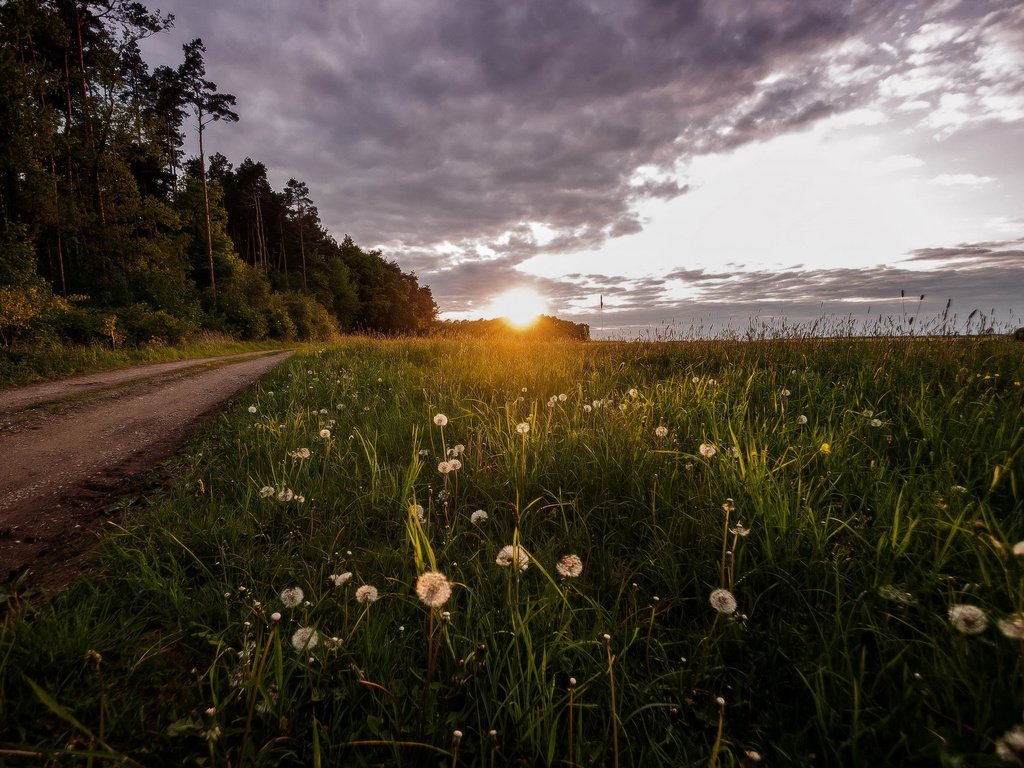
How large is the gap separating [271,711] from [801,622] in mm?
1800

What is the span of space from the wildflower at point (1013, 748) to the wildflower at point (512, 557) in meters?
1.14

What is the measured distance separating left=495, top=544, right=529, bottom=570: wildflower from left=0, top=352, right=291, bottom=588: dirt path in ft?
6.56

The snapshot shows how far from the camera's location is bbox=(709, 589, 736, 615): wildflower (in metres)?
1.24

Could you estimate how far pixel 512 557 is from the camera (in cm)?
154

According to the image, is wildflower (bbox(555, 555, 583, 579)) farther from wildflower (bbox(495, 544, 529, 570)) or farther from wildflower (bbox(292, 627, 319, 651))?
wildflower (bbox(292, 627, 319, 651))

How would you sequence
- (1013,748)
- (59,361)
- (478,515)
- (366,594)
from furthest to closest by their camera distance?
(59,361)
(478,515)
(366,594)
(1013,748)

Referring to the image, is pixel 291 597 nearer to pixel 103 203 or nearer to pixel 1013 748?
pixel 1013 748

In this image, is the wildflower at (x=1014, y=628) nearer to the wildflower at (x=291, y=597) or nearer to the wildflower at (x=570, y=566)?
the wildflower at (x=570, y=566)

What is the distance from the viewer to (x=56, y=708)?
82 centimetres

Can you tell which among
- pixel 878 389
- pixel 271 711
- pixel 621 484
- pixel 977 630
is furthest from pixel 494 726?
pixel 878 389

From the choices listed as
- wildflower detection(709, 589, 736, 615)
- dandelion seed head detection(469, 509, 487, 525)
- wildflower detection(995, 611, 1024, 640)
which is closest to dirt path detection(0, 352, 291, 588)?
dandelion seed head detection(469, 509, 487, 525)

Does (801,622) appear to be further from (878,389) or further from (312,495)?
(878,389)

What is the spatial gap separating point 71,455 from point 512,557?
424cm

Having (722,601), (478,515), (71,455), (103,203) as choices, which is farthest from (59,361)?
(103,203)
